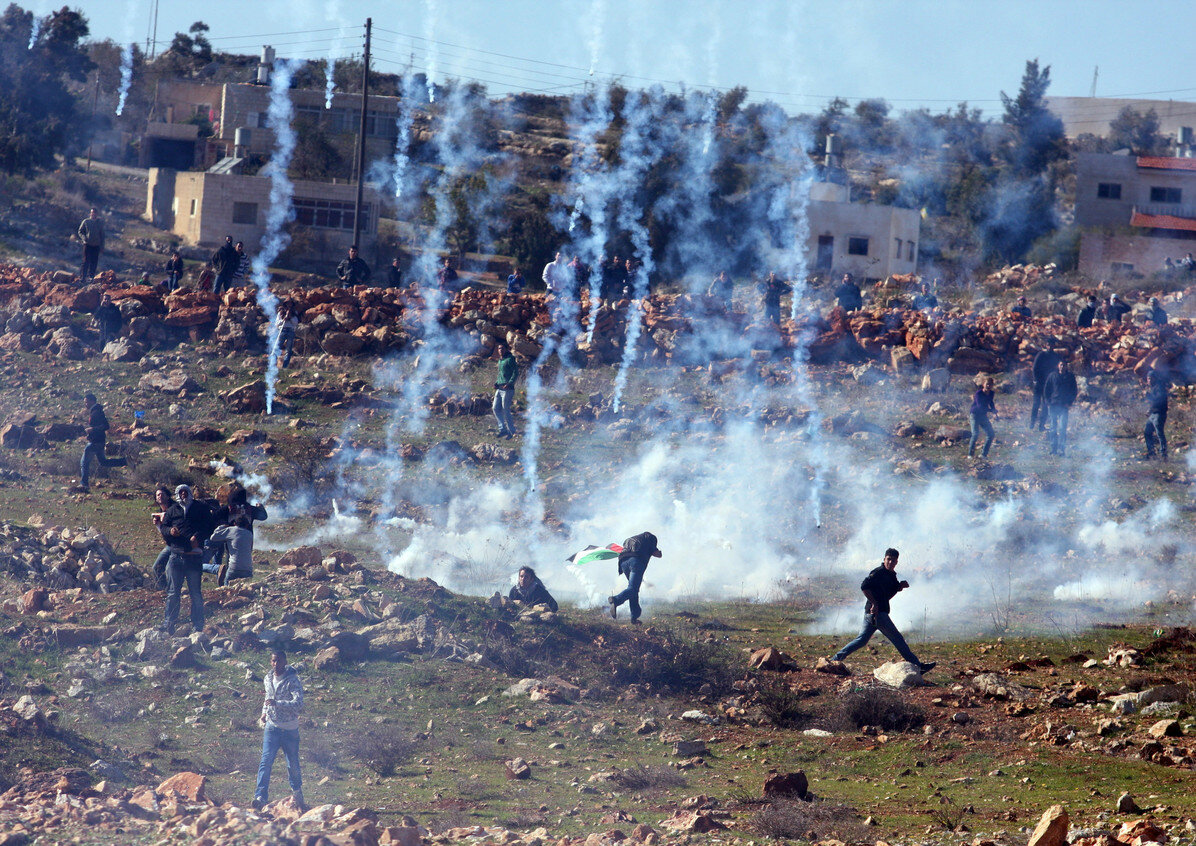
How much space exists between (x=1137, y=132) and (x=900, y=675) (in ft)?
227

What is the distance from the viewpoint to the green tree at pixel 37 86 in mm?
47000

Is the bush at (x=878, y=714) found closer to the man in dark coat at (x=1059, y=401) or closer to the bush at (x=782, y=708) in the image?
the bush at (x=782, y=708)

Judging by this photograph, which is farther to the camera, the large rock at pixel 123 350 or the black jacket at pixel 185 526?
the large rock at pixel 123 350

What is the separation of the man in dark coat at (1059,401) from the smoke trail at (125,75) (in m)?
58.3

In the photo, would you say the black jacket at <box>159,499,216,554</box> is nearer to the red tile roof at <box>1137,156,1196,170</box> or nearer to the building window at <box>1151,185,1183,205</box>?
the building window at <box>1151,185,1183,205</box>

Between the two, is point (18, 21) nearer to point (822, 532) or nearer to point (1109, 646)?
point (822, 532)

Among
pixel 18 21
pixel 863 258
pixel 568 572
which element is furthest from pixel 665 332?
pixel 18 21

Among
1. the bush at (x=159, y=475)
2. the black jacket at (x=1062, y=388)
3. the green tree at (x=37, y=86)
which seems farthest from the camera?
the green tree at (x=37, y=86)

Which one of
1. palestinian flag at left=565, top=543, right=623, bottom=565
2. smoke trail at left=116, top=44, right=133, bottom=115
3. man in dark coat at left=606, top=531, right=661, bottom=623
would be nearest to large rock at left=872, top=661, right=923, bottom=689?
man in dark coat at left=606, top=531, right=661, bottom=623

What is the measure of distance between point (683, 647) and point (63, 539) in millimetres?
8097

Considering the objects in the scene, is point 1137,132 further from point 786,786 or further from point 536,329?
point 786,786

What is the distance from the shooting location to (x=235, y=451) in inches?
894

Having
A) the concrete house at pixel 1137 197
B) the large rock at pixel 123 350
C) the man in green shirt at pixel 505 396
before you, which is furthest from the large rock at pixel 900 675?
the concrete house at pixel 1137 197

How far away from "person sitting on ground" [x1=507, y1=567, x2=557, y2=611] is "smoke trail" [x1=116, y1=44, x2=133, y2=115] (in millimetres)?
61005
